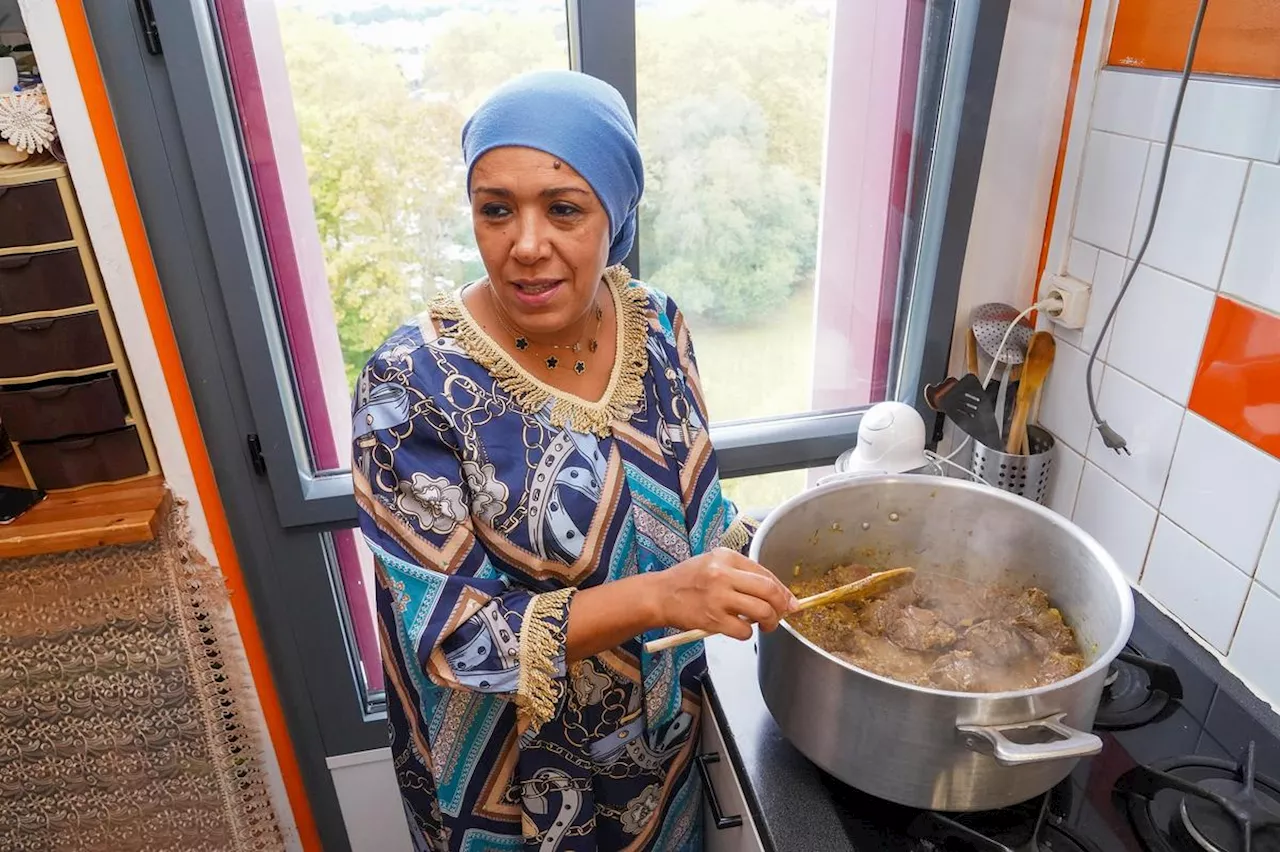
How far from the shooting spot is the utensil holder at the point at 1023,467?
4.08ft

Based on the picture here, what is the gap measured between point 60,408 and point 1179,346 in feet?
4.49

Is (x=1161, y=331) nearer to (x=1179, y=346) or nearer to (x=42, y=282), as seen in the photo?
(x=1179, y=346)

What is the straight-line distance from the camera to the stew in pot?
2.97 ft

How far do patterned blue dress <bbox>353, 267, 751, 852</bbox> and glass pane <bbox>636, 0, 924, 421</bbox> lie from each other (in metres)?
0.27

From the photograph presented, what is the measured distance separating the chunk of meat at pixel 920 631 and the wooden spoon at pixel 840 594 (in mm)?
45

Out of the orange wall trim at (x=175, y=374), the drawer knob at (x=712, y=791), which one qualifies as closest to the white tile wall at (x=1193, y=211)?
the drawer knob at (x=712, y=791)

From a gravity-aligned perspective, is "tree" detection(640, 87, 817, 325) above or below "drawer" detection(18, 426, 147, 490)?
above

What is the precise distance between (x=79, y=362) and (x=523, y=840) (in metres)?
0.80

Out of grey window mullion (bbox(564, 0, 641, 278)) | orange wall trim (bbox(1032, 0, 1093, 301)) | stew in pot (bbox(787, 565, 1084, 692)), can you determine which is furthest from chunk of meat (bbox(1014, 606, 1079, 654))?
grey window mullion (bbox(564, 0, 641, 278))

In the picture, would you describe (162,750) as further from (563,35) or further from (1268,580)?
(1268,580)

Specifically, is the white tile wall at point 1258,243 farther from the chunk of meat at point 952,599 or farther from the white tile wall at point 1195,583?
the chunk of meat at point 952,599

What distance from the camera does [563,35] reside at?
1.12 m

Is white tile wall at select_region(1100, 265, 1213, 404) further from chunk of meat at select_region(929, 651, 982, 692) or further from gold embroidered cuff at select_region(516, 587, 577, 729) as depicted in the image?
gold embroidered cuff at select_region(516, 587, 577, 729)

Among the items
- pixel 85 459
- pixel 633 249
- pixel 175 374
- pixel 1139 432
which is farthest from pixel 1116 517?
pixel 85 459
